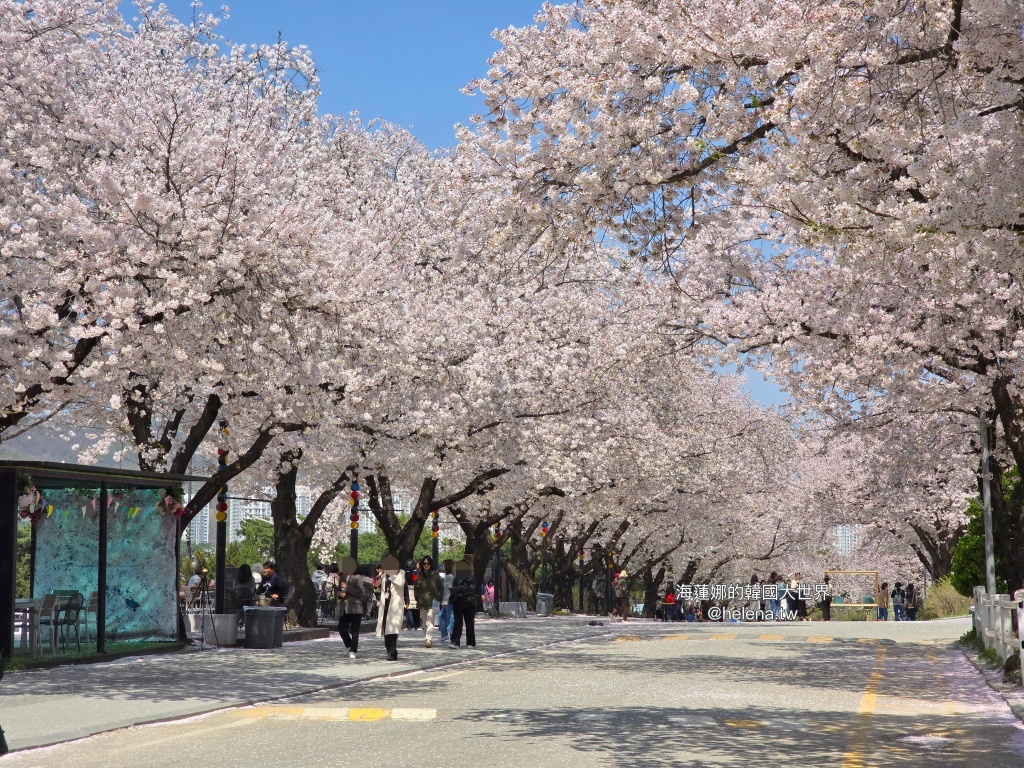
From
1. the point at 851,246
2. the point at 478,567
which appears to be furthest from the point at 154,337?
the point at 478,567

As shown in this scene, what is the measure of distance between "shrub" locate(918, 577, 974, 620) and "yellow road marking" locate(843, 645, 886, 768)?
2842cm

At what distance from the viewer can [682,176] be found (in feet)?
37.0

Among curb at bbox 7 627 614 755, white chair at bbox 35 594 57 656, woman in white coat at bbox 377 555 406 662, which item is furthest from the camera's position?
woman in white coat at bbox 377 555 406 662

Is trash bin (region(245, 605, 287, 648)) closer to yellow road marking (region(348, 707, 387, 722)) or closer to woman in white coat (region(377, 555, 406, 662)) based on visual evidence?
woman in white coat (region(377, 555, 406, 662))

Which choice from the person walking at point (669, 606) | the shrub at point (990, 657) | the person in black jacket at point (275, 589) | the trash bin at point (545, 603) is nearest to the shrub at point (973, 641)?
the shrub at point (990, 657)

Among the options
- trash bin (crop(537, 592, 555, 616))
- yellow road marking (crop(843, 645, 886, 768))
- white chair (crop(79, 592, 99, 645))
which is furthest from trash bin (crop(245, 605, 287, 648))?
trash bin (crop(537, 592, 555, 616))

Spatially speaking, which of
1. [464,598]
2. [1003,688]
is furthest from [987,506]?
[464,598]

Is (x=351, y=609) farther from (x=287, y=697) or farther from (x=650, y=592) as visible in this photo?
(x=650, y=592)

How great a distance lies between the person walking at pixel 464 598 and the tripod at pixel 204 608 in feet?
15.5

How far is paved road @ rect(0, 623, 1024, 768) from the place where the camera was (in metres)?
9.86

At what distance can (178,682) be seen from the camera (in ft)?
54.5

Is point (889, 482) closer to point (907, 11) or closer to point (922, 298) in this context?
point (922, 298)

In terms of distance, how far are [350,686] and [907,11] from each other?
11463 mm

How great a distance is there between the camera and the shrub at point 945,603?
46.3m
